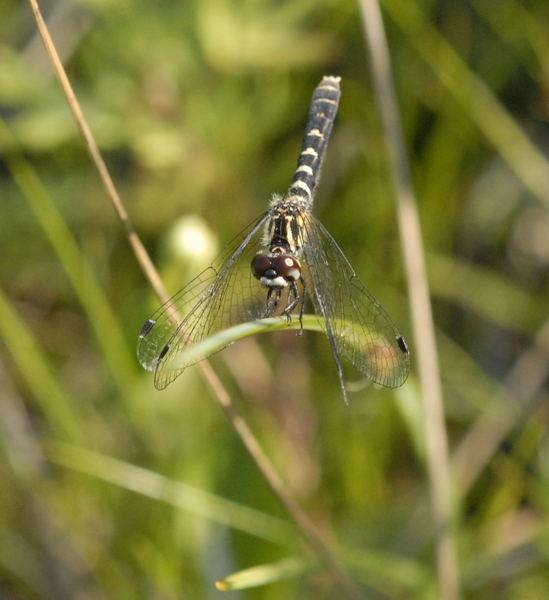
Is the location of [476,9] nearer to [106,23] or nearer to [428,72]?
[428,72]

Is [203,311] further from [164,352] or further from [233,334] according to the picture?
[233,334]

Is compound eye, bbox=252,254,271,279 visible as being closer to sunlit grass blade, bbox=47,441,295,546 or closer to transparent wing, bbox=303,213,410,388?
transparent wing, bbox=303,213,410,388

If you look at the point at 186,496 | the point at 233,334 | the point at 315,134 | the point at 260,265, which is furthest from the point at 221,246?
the point at 233,334

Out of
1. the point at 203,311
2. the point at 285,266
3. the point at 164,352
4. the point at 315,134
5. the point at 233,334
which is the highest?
the point at 315,134

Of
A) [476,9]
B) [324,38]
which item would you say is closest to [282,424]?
[324,38]

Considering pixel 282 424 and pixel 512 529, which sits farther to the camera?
pixel 282 424

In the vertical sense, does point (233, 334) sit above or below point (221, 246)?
below
